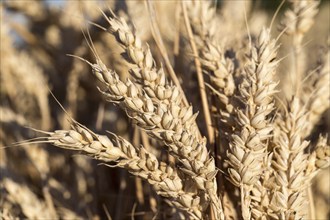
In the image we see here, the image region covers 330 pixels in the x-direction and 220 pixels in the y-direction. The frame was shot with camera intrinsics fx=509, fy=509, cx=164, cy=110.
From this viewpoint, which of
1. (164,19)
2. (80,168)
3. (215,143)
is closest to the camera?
(215,143)

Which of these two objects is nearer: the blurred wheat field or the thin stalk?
the blurred wheat field

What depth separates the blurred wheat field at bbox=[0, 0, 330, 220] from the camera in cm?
57

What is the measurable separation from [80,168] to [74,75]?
0.99 ft

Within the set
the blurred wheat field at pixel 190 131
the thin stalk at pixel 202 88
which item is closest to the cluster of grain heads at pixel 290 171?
the blurred wheat field at pixel 190 131

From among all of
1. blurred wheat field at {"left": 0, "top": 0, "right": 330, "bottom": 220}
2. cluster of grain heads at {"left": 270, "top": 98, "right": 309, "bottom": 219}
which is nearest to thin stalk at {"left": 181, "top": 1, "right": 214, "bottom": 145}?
blurred wheat field at {"left": 0, "top": 0, "right": 330, "bottom": 220}

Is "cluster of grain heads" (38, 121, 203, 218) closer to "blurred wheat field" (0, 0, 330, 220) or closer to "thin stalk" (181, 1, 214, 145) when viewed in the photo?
"blurred wheat field" (0, 0, 330, 220)

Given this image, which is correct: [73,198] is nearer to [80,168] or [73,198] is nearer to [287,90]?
[80,168]

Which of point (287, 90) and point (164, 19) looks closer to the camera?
point (287, 90)

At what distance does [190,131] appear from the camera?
0.58m

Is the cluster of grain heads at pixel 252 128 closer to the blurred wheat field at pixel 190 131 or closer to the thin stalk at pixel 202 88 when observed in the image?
the blurred wheat field at pixel 190 131

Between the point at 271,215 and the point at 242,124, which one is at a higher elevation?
the point at 242,124

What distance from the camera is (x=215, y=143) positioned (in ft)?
2.35

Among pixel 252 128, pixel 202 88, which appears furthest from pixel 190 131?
pixel 202 88

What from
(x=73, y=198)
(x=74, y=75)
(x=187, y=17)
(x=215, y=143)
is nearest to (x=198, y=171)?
(x=215, y=143)
